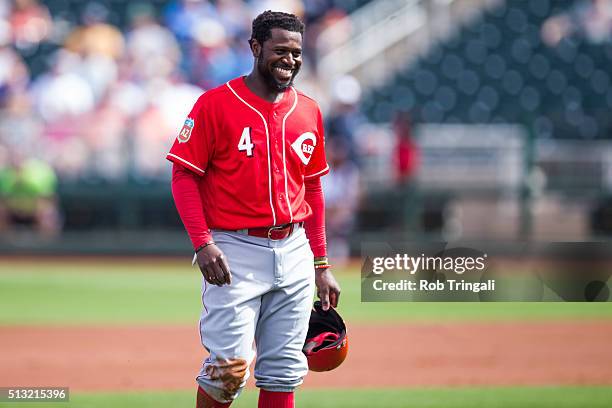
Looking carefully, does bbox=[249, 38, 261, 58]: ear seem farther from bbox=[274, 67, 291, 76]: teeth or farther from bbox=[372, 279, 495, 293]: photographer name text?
bbox=[372, 279, 495, 293]: photographer name text

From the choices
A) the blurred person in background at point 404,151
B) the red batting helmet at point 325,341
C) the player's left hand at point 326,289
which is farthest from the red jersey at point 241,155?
the blurred person in background at point 404,151

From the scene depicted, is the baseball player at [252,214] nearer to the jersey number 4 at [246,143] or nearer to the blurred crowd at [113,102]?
the jersey number 4 at [246,143]

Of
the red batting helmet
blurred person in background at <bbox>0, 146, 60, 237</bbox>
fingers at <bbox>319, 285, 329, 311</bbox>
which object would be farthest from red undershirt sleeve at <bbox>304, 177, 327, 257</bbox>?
blurred person in background at <bbox>0, 146, 60, 237</bbox>

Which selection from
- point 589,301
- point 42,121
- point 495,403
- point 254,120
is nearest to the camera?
point 254,120

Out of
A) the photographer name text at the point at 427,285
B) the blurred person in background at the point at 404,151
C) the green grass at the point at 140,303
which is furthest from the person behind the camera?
the blurred person in background at the point at 404,151

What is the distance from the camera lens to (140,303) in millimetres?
11789

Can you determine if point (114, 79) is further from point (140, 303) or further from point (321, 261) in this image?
point (321, 261)

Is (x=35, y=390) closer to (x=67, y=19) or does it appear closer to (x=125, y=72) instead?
(x=125, y=72)

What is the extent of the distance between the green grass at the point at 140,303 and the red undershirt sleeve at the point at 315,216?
18.8 ft

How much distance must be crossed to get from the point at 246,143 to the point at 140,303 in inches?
301

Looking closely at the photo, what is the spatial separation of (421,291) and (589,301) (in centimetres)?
551

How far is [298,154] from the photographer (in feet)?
15.0

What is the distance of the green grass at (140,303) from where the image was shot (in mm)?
10766

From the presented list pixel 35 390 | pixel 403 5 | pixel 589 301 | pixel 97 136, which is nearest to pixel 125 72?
pixel 97 136
